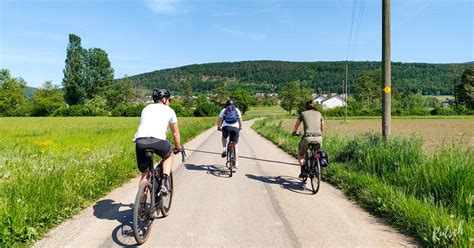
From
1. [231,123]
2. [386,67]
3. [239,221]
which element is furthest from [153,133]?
[386,67]

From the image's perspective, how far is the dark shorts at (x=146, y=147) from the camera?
15.0 ft

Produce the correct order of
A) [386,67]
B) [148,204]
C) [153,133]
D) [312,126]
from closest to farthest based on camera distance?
[148,204]
[153,133]
[312,126]
[386,67]

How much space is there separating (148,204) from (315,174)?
376 centimetres

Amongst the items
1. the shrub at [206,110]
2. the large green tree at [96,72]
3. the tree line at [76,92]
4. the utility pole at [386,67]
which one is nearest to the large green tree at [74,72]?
the tree line at [76,92]

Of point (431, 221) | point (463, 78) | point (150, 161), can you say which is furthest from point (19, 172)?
point (463, 78)

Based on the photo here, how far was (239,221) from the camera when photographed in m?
4.98

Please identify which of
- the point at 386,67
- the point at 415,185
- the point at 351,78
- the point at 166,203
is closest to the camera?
the point at 166,203

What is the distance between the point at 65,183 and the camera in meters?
5.56

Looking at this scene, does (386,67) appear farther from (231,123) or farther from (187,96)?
(187,96)

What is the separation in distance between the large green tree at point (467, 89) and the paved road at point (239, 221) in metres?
85.8

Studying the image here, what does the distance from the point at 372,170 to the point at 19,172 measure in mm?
7140

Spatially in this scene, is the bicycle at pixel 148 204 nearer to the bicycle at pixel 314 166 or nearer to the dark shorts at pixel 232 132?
the bicycle at pixel 314 166

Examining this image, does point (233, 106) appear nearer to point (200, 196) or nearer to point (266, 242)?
point (200, 196)

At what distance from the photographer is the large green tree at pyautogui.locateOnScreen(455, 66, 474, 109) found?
249 ft
